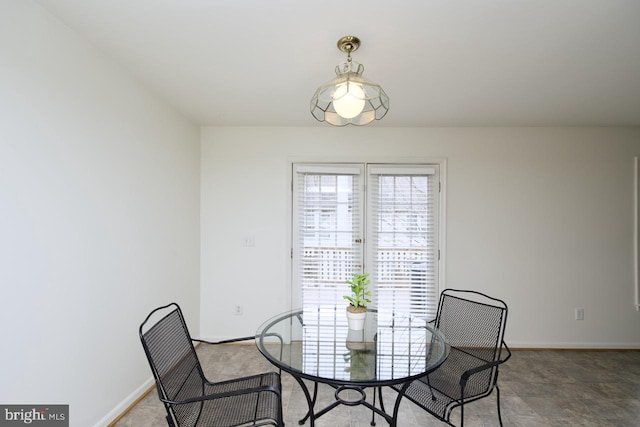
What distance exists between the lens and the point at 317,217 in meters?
3.69

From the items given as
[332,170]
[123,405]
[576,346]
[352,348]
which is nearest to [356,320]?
[352,348]

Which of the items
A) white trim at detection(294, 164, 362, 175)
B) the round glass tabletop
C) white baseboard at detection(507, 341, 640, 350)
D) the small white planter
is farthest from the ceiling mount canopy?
white baseboard at detection(507, 341, 640, 350)

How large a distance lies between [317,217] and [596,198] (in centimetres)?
322

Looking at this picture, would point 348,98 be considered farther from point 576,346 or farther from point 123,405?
point 576,346

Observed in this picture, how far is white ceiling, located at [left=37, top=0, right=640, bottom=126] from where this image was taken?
1624mm

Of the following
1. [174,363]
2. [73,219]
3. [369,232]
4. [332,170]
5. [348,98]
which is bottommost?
[174,363]

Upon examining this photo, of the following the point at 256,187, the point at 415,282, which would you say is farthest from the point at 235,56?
the point at 415,282

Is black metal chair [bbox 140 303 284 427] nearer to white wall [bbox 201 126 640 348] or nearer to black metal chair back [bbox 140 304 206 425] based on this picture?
black metal chair back [bbox 140 304 206 425]

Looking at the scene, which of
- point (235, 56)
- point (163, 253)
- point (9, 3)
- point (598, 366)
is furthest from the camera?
point (598, 366)

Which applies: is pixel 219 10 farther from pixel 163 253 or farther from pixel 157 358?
pixel 163 253

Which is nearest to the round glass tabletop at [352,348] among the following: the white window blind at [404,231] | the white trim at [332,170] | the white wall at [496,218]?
the white window blind at [404,231]

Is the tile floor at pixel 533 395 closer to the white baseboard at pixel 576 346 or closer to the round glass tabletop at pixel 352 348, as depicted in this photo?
the white baseboard at pixel 576 346

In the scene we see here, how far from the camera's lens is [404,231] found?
3664mm

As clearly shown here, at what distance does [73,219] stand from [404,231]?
3.03 m
